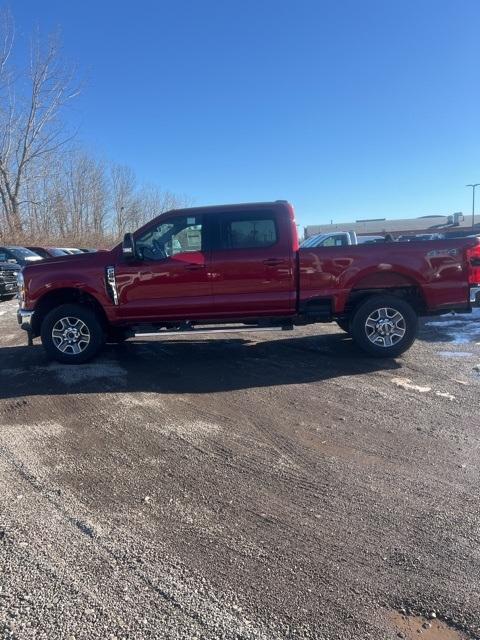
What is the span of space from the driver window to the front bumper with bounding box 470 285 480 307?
3880mm

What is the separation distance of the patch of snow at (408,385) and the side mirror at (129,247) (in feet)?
12.6

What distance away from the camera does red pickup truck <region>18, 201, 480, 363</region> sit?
6.83 m

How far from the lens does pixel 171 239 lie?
6.95 metres

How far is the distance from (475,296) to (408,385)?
2.02m

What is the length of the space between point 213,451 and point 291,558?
148 centimetres

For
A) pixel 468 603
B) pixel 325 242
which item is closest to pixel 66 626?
Result: pixel 468 603

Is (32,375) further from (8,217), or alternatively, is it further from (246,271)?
(8,217)

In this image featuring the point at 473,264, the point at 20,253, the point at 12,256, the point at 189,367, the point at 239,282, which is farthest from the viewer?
the point at 20,253

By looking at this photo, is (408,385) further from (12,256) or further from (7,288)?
(12,256)

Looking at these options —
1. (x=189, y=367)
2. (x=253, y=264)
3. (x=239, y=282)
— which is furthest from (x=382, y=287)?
(x=189, y=367)

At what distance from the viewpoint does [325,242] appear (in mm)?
14766

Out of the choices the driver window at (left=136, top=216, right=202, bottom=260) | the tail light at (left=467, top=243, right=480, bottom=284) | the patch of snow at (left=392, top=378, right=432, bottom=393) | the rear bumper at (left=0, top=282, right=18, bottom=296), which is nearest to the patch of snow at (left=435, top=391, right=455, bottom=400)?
the patch of snow at (left=392, top=378, right=432, bottom=393)

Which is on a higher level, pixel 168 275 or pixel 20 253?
pixel 20 253

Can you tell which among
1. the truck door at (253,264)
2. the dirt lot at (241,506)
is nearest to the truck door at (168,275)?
the truck door at (253,264)
